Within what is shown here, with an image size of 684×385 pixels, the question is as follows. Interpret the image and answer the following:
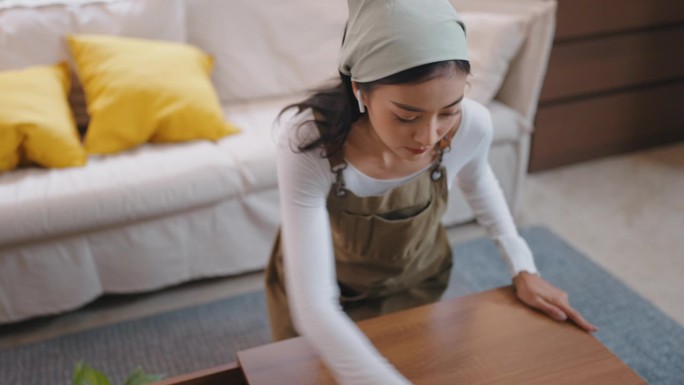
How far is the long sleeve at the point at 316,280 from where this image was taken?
40.4 inches

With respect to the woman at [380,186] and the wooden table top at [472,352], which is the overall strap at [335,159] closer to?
the woman at [380,186]

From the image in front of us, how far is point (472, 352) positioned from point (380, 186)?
0.34 meters

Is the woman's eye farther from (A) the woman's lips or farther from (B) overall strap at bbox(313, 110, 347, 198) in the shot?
(B) overall strap at bbox(313, 110, 347, 198)

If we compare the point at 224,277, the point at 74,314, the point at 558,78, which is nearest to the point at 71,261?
the point at 74,314

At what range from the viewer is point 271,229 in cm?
213

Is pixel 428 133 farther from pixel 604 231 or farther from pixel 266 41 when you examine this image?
pixel 604 231

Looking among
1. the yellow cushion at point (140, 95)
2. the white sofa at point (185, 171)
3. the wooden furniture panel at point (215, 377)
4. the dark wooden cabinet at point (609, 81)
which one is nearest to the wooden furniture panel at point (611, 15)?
the dark wooden cabinet at point (609, 81)

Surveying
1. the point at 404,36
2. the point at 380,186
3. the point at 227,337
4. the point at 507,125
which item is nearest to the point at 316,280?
the point at 380,186

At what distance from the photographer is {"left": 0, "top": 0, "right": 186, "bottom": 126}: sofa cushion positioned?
2.16 meters

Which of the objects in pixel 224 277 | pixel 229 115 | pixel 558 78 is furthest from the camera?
pixel 558 78

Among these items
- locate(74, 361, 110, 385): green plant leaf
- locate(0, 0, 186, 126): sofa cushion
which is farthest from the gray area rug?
locate(0, 0, 186, 126): sofa cushion

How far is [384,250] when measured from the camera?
1.32 m

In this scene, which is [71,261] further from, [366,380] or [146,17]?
[366,380]

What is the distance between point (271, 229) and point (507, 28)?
41.5 inches
